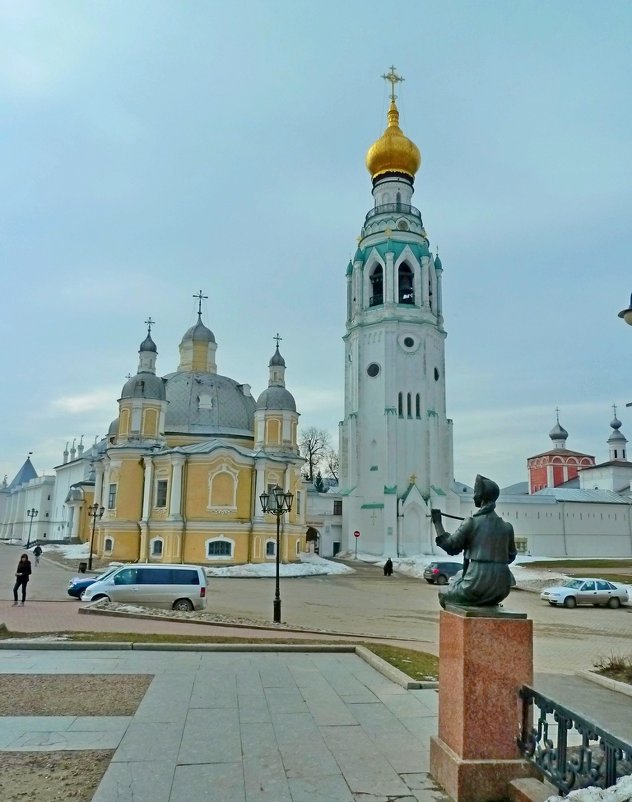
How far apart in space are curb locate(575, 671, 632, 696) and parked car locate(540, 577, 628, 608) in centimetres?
1508

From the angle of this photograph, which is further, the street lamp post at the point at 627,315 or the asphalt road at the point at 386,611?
the asphalt road at the point at 386,611

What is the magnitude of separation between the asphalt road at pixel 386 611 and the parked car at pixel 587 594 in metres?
0.42

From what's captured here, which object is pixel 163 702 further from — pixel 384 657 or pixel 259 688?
pixel 384 657

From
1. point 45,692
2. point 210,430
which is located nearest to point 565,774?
point 45,692

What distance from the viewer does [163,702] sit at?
7.36 metres

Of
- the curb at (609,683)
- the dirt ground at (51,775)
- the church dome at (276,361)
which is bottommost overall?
the curb at (609,683)

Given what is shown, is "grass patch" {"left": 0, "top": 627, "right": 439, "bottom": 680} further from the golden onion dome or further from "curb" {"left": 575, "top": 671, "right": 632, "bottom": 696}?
the golden onion dome

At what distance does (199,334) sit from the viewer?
174 ft

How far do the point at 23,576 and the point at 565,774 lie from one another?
1769cm

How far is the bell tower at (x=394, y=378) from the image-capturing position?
52844 millimetres

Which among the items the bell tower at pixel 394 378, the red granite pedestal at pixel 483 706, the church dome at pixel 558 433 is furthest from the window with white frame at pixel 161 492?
the church dome at pixel 558 433

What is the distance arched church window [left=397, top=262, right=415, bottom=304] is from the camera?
57.6 metres

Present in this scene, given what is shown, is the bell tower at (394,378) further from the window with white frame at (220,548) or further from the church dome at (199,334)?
the window with white frame at (220,548)

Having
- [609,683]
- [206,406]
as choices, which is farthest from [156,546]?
[609,683]
